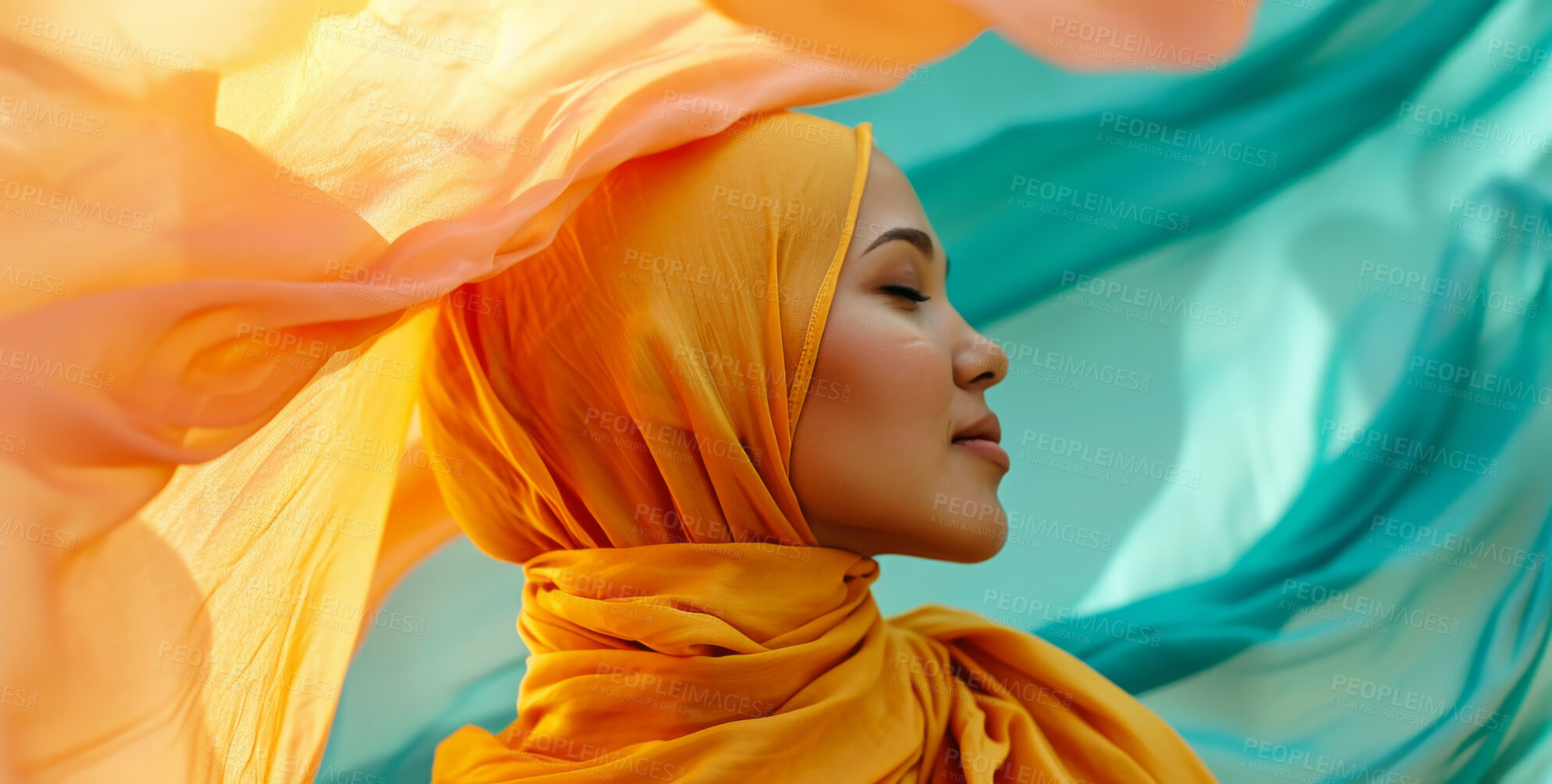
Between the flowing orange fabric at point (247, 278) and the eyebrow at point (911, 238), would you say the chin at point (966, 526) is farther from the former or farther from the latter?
the flowing orange fabric at point (247, 278)

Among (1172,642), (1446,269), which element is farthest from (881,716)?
(1446,269)

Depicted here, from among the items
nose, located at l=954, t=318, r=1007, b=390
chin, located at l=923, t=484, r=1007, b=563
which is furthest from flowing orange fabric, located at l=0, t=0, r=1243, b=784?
chin, located at l=923, t=484, r=1007, b=563

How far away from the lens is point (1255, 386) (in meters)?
2.22

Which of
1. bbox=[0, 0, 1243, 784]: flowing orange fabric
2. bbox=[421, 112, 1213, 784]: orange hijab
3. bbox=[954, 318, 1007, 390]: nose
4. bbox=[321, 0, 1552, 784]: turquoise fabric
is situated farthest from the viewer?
bbox=[321, 0, 1552, 784]: turquoise fabric

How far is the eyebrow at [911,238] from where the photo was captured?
1.52 m

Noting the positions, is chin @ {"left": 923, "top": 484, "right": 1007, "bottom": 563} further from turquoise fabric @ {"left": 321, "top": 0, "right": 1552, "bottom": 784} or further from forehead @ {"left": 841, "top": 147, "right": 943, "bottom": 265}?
turquoise fabric @ {"left": 321, "top": 0, "right": 1552, "bottom": 784}

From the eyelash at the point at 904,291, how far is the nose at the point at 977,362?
0.08 metres

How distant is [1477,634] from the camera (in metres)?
1.95

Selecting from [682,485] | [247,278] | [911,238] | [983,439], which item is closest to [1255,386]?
[983,439]

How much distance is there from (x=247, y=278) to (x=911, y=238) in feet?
2.59

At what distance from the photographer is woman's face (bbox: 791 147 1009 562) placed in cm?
146

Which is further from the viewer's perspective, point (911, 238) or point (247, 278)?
point (911, 238)

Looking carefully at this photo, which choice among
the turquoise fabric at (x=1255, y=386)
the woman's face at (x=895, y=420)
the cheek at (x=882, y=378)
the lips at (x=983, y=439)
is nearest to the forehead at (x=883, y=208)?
the woman's face at (x=895, y=420)

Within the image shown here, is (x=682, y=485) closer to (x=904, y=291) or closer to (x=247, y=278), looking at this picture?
(x=904, y=291)
